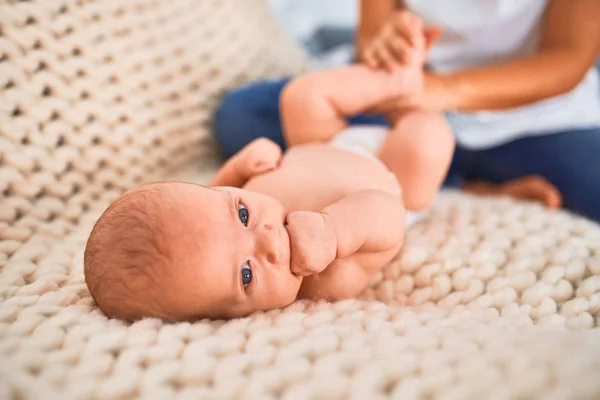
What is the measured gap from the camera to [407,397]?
1.31ft

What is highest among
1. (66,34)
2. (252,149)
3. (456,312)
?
(66,34)

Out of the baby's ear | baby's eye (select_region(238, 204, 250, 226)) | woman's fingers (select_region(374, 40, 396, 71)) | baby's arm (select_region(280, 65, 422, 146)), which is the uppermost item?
the baby's ear

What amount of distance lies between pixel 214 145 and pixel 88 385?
0.66 meters

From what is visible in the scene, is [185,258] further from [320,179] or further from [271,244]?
[320,179]

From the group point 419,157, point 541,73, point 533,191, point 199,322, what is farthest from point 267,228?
point 541,73

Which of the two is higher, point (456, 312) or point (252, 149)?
point (252, 149)

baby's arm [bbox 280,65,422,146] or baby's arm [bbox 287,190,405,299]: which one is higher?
baby's arm [bbox 280,65,422,146]

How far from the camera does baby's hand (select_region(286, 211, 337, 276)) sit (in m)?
0.56

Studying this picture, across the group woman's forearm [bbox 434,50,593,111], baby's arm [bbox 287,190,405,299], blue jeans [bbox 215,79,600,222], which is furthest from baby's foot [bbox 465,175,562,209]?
baby's arm [bbox 287,190,405,299]

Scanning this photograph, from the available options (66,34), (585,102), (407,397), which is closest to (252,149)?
(66,34)

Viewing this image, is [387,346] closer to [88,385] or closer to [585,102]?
[88,385]

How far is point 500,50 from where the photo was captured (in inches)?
42.6

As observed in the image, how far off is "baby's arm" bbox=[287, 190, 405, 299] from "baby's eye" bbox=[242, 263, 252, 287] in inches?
1.9

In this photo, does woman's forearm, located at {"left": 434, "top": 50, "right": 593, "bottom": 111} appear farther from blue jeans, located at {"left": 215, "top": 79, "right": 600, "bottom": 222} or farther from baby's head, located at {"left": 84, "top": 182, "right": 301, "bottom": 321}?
baby's head, located at {"left": 84, "top": 182, "right": 301, "bottom": 321}
